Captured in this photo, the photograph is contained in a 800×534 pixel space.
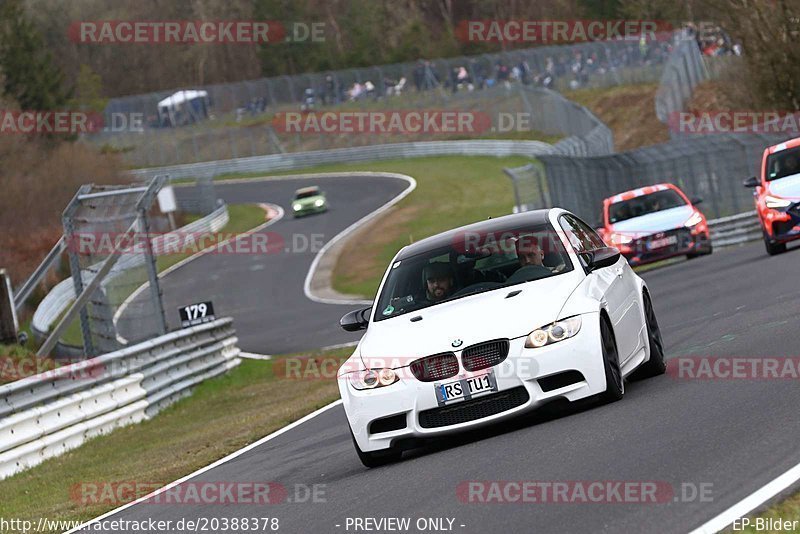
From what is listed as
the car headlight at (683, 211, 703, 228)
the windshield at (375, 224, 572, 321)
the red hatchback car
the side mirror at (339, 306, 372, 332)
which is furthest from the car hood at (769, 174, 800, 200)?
the side mirror at (339, 306, 372, 332)

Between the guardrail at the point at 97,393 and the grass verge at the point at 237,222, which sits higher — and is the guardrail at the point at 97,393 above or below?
above

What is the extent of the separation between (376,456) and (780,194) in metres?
13.0

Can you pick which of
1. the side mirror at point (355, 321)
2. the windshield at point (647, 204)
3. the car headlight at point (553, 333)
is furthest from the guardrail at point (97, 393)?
the windshield at point (647, 204)

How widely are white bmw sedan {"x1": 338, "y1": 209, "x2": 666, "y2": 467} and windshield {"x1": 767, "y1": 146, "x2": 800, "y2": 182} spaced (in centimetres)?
1181

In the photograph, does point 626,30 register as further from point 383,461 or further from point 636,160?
point 383,461

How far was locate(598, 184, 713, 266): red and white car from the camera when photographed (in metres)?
26.3

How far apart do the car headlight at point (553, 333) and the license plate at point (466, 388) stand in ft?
1.09

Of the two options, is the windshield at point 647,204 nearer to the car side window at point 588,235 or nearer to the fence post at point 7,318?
the fence post at point 7,318

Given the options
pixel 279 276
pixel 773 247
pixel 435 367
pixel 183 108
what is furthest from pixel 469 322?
pixel 183 108

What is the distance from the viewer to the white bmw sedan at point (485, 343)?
30.5 feet

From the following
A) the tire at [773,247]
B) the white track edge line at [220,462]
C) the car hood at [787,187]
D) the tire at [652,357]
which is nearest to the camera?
the white track edge line at [220,462]

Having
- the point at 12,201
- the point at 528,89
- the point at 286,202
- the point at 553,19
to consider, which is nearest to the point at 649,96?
the point at 528,89

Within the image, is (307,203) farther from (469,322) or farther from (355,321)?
(469,322)

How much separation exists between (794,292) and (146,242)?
9.08 metres
